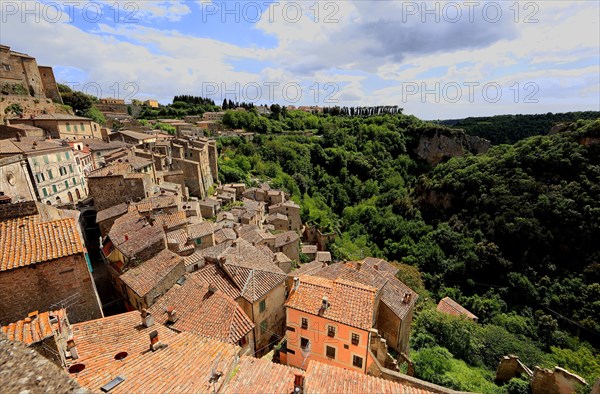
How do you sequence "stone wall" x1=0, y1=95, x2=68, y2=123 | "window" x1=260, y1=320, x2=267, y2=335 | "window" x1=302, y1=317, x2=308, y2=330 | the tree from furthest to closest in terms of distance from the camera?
the tree < "stone wall" x1=0, y1=95, x2=68, y2=123 < "window" x1=260, y1=320, x2=267, y2=335 < "window" x1=302, y1=317, x2=308, y2=330

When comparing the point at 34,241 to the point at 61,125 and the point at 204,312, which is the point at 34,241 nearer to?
A: the point at 204,312

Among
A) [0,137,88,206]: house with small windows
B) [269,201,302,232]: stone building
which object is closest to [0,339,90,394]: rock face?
[0,137,88,206]: house with small windows

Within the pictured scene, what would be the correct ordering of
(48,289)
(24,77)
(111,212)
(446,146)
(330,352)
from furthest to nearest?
(446,146) < (24,77) < (111,212) < (330,352) < (48,289)

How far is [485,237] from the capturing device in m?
49.5

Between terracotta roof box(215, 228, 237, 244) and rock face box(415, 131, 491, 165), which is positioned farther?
rock face box(415, 131, 491, 165)

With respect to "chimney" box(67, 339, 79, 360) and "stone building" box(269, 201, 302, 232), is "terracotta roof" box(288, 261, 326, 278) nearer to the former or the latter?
"chimney" box(67, 339, 79, 360)

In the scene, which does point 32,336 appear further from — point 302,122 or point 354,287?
point 302,122

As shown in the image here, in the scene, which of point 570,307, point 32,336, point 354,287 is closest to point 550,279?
point 570,307

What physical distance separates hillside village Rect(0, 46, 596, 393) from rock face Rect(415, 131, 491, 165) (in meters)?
64.7

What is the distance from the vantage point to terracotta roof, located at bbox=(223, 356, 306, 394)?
9078 millimetres

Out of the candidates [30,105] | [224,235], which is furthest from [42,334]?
[30,105]

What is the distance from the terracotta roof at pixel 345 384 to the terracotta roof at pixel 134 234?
43.3ft

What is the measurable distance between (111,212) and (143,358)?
19438 mm

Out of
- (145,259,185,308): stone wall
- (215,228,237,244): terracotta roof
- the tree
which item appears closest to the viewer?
(145,259,185,308): stone wall
